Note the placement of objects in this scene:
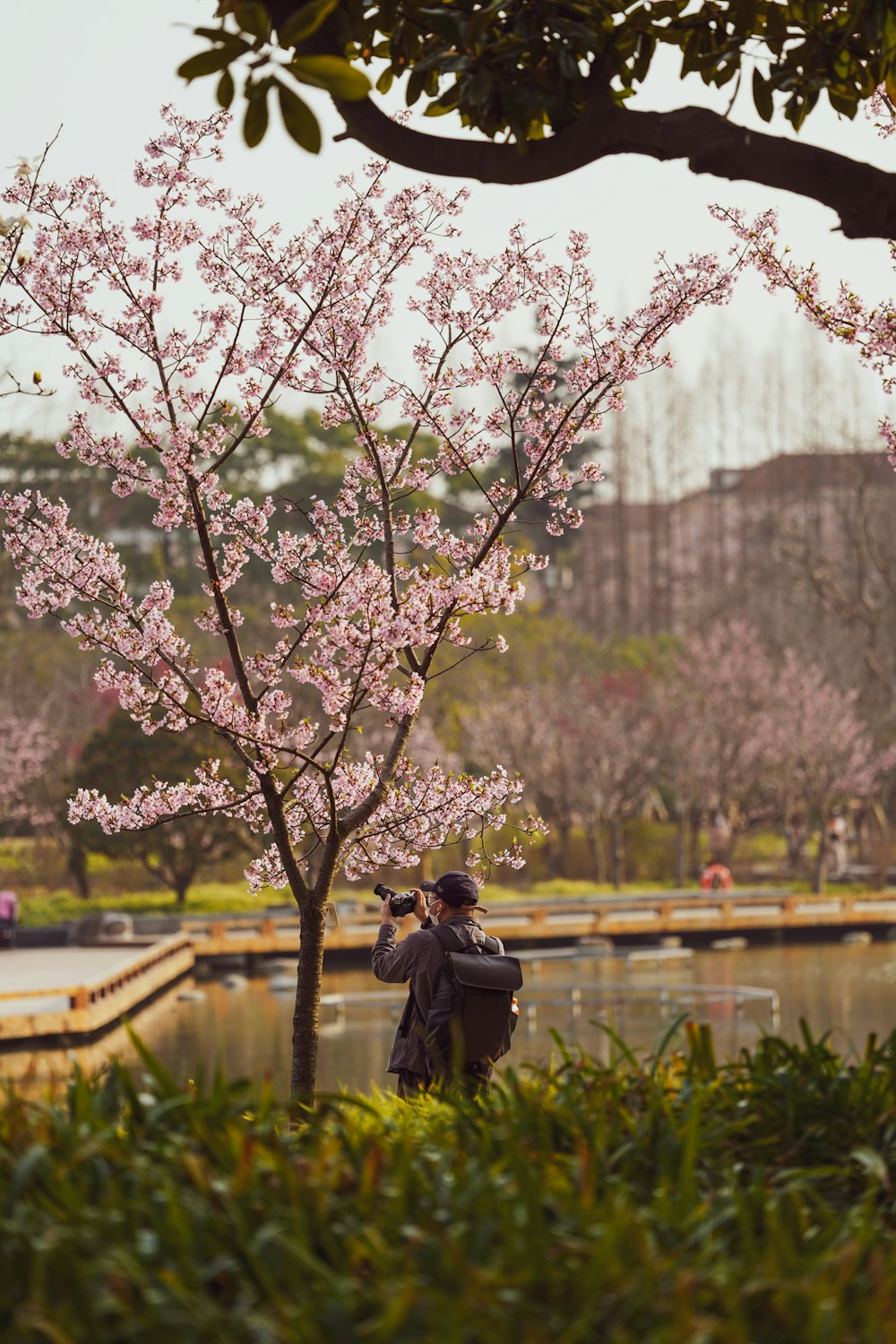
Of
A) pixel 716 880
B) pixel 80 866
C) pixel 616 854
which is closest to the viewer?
pixel 80 866

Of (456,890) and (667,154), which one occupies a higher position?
(667,154)

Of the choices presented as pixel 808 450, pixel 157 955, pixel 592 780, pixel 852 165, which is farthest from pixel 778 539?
pixel 852 165

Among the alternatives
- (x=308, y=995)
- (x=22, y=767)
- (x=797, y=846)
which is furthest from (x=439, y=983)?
(x=797, y=846)

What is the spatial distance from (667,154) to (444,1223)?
9.64 ft

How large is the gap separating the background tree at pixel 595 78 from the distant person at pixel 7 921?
21.7 meters

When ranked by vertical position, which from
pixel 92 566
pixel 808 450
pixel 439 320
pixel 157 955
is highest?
pixel 808 450

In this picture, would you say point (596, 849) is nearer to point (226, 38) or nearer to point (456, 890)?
point (456, 890)

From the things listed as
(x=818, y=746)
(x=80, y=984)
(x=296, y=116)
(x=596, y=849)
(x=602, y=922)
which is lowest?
(x=80, y=984)

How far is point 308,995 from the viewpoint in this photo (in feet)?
20.9

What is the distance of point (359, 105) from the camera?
15.0ft

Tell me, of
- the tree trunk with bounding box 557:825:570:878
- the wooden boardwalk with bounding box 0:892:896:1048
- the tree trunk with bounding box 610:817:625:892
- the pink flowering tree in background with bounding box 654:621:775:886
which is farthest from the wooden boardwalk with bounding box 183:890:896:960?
the tree trunk with bounding box 557:825:570:878

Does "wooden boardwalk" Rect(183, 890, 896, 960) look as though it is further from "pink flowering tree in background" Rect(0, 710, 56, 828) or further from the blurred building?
the blurred building

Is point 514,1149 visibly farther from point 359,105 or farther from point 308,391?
point 308,391

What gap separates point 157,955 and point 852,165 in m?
19.3
